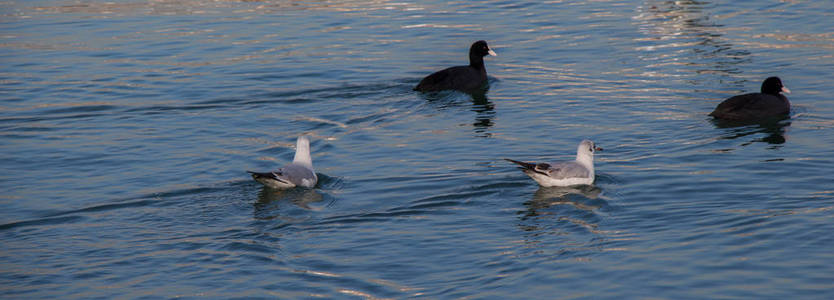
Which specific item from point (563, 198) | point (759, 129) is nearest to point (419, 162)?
point (563, 198)

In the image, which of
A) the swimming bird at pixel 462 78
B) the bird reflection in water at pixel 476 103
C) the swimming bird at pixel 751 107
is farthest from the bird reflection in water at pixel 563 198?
the swimming bird at pixel 462 78

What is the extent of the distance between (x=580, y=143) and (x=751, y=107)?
5.09 meters

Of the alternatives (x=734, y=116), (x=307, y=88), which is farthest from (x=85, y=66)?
(x=734, y=116)

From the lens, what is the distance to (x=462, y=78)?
22125 millimetres

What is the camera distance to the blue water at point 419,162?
1109 centimetres

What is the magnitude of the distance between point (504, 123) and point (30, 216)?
8.69m

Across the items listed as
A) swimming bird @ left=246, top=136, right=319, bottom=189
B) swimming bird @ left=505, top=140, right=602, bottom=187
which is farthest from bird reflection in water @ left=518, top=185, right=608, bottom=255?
swimming bird @ left=246, top=136, right=319, bottom=189

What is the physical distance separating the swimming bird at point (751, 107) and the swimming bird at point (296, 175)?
7.48 m

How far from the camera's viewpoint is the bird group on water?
1388 centimetres

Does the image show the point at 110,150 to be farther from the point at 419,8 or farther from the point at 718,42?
the point at 419,8

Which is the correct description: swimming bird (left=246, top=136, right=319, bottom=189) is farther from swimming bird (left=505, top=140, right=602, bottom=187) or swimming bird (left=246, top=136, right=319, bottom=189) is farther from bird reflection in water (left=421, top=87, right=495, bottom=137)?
bird reflection in water (left=421, top=87, right=495, bottom=137)

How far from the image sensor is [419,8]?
3462cm

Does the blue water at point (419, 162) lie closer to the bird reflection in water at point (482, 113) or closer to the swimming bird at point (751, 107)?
the bird reflection in water at point (482, 113)

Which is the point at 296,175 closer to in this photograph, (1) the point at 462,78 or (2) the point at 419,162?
(2) the point at 419,162
